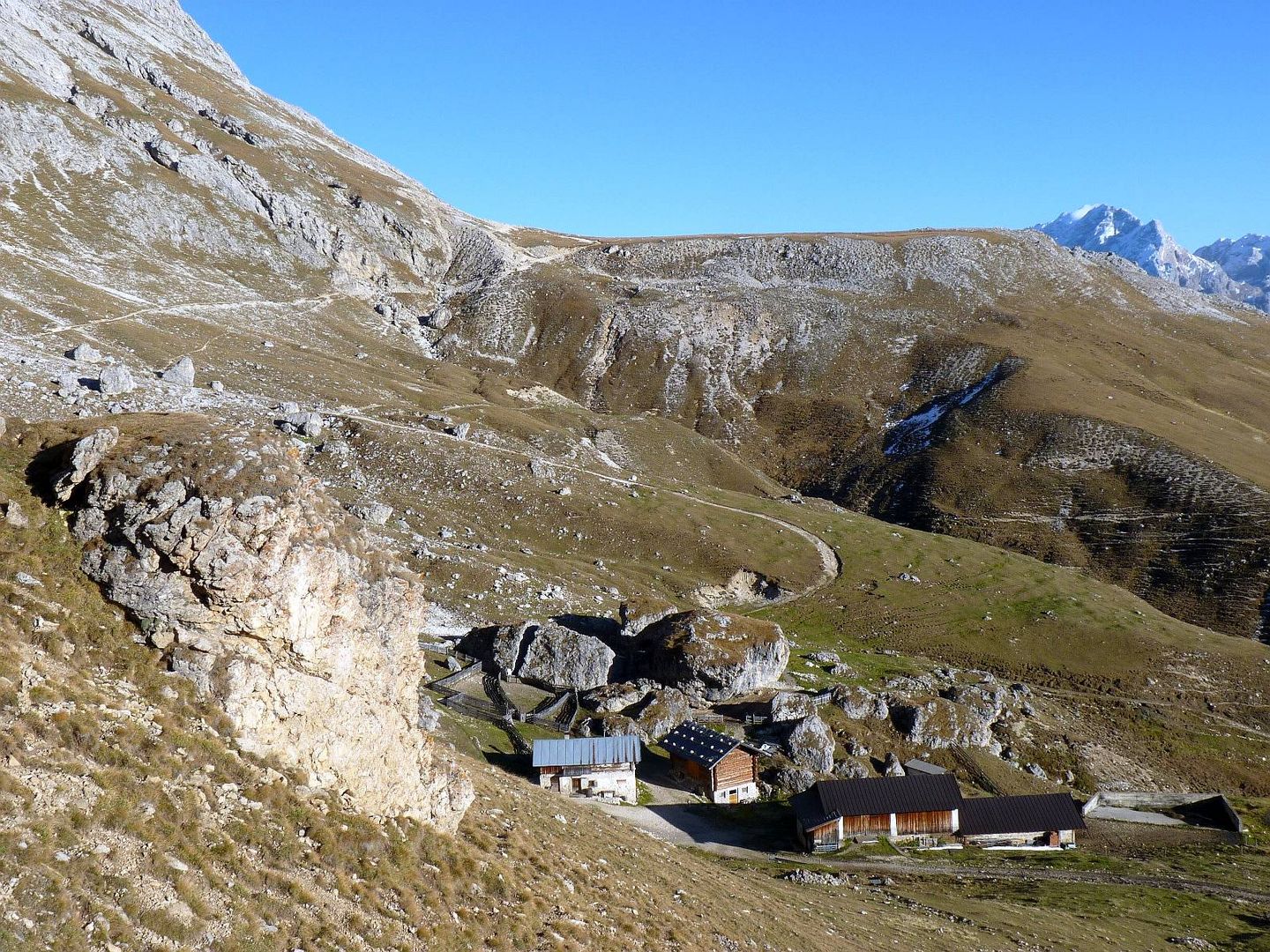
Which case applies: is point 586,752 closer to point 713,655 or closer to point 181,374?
point 713,655

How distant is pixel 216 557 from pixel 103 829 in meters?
6.54

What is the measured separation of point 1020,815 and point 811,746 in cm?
1488

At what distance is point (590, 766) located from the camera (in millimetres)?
52469

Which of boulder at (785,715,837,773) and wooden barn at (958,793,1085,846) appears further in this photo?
boulder at (785,715,837,773)

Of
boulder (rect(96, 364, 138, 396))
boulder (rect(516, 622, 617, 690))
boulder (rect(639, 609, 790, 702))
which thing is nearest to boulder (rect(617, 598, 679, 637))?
boulder (rect(639, 609, 790, 702))

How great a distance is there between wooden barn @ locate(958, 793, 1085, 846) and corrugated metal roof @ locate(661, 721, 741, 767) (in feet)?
55.1

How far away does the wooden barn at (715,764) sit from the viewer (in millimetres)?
55656

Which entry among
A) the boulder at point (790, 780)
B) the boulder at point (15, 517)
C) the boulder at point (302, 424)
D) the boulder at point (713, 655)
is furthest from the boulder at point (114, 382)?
the boulder at point (790, 780)

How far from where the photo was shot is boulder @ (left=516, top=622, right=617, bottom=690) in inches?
2547

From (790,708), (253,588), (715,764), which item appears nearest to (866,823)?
(715,764)

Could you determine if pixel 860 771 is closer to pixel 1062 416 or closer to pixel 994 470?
pixel 994 470

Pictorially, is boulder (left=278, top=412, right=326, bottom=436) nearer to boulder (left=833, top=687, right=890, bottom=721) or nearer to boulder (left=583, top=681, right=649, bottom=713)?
boulder (left=583, top=681, right=649, bottom=713)

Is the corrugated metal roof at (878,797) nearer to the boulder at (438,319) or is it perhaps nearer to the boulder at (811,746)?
the boulder at (811,746)

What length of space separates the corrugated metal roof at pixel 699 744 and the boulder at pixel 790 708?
251 inches
